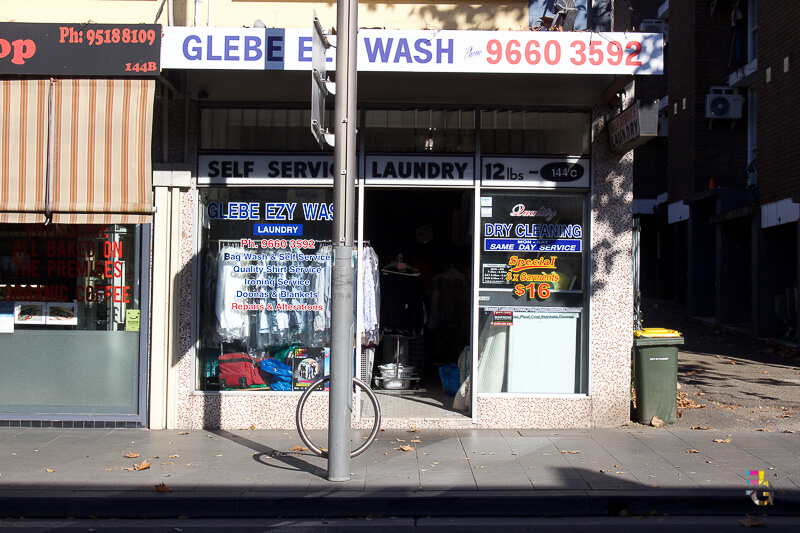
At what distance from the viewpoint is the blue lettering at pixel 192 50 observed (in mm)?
7352

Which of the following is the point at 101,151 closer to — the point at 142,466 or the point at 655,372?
the point at 142,466

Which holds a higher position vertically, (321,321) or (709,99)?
(709,99)

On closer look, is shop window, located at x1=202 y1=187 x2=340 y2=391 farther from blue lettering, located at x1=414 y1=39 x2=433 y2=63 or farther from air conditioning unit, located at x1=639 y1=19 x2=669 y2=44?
air conditioning unit, located at x1=639 y1=19 x2=669 y2=44

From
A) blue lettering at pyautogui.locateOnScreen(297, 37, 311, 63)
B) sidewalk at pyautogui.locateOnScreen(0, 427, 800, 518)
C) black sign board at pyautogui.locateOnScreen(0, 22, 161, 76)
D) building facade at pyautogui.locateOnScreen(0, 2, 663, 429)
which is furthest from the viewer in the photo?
building facade at pyautogui.locateOnScreen(0, 2, 663, 429)

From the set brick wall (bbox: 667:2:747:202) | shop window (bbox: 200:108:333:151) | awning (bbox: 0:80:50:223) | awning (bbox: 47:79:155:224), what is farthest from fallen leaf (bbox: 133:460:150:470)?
brick wall (bbox: 667:2:747:202)

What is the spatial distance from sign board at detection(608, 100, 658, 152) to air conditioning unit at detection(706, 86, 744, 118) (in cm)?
1486

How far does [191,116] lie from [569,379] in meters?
5.26

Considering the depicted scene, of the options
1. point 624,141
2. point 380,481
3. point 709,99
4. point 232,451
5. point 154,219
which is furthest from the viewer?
point 709,99

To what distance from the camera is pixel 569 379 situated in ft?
27.8

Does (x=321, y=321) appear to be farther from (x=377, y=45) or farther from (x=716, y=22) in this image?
(x=716, y=22)

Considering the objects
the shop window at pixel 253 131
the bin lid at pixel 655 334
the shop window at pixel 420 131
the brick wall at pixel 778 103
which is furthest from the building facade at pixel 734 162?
the shop window at pixel 253 131

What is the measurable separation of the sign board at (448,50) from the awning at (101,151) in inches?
27.9

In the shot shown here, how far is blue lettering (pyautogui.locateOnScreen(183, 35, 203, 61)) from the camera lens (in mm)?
7352

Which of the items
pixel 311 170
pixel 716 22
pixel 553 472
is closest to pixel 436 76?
pixel 311 170
